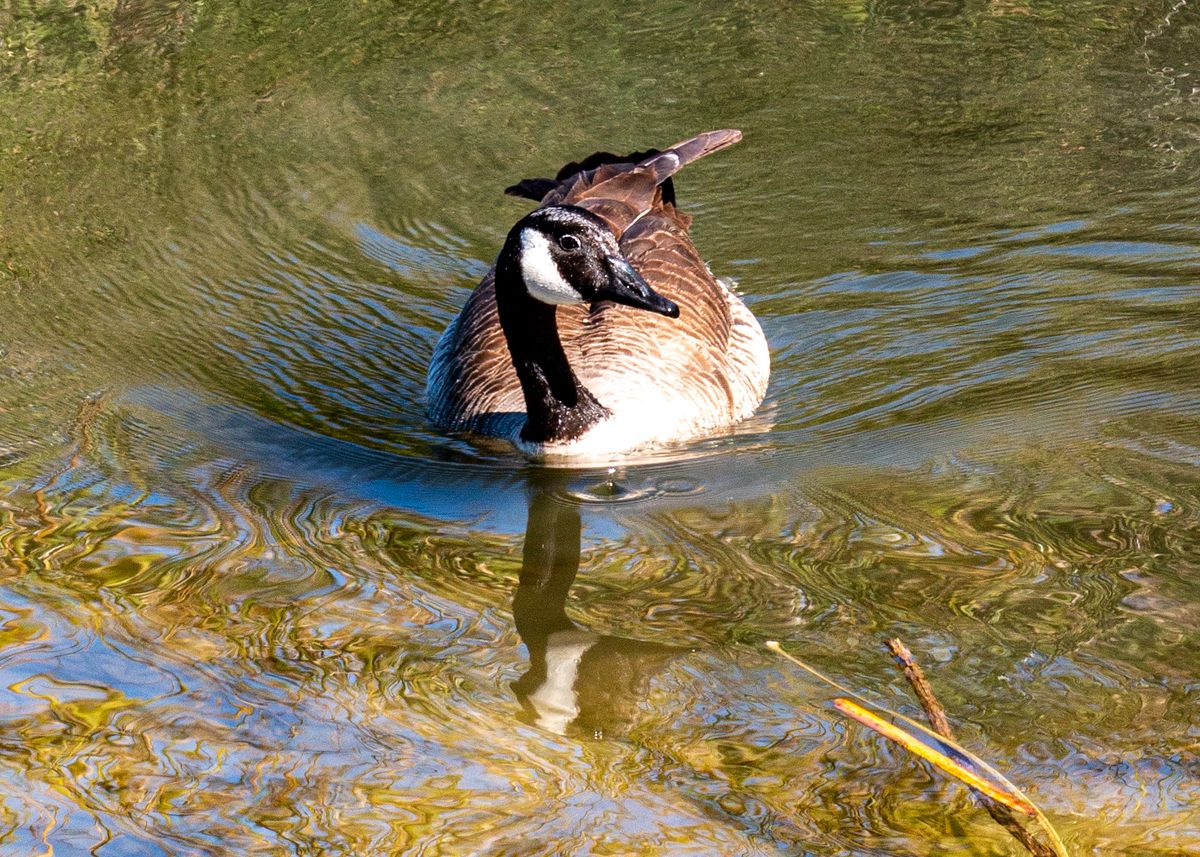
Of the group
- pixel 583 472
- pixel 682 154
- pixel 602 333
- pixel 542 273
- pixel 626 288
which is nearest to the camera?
pixel 626 288

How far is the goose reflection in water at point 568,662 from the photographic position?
483 centimetres

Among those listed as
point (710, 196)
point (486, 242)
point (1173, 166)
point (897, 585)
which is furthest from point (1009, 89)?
point (897, 585)

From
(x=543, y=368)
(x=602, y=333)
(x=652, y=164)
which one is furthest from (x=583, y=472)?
(x=652, y=164)

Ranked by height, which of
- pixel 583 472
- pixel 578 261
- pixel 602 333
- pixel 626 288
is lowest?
pixel 583 472

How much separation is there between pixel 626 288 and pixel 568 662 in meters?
2.03

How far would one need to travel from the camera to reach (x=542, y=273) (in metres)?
6.85

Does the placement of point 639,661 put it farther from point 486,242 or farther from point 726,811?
point 486,242

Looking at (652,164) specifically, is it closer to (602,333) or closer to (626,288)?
(602,333)

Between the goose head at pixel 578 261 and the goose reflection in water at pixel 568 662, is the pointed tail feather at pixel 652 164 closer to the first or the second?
the goose head at pixel 578 261

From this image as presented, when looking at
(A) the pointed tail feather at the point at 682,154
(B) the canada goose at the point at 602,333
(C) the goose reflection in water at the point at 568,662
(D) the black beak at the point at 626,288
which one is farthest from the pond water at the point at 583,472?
(A) the pointed tail feather at the point at 682,154

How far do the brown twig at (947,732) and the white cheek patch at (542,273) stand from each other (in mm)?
2872

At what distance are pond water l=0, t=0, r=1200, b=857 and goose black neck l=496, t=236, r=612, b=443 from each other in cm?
28

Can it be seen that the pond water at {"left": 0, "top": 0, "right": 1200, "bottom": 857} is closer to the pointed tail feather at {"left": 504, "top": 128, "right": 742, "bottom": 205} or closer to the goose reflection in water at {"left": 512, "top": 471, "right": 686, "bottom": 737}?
the goose reflection in water at {"left": 512, "top": 471, "right": 686, "bottom": 737}

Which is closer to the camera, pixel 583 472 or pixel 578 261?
pixel 578 261
